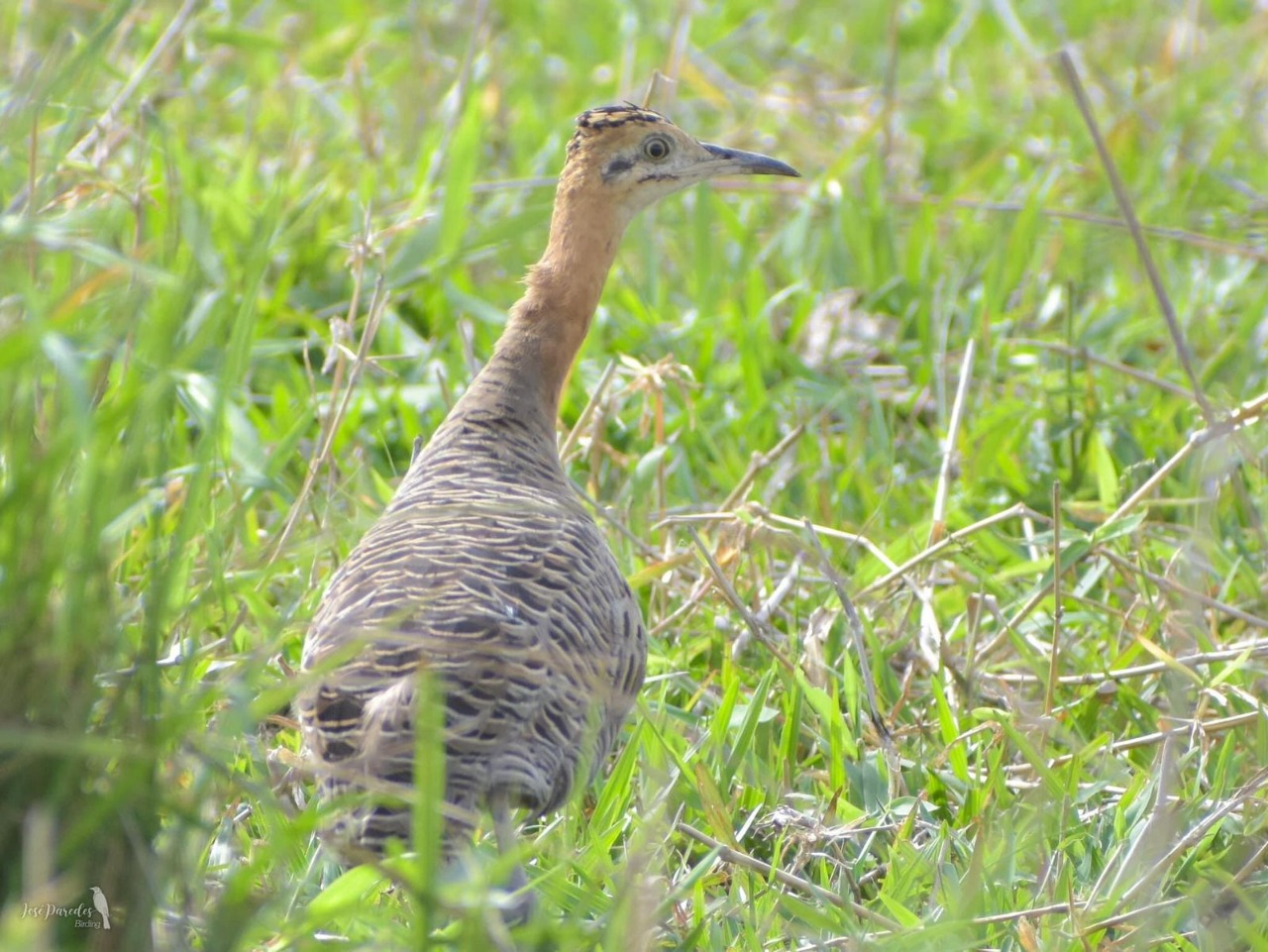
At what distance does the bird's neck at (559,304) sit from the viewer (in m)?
3.85

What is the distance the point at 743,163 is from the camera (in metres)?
4.21

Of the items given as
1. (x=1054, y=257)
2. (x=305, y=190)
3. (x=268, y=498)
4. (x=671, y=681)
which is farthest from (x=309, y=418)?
(x=1054, y=257)

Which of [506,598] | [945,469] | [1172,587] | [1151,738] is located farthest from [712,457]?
[506,598]

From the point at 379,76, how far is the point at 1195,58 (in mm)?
3829

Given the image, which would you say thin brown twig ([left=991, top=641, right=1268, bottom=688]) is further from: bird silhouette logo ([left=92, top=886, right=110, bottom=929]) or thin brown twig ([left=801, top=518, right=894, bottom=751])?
bird silhouette logo ([left=92, top=886, right=110, bottom=929])

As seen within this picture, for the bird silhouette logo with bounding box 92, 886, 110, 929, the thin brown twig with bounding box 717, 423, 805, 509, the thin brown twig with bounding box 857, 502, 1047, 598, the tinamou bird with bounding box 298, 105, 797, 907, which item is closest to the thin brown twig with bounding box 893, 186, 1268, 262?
the thin brown twig with bounding box 857, 502, 1047, 598

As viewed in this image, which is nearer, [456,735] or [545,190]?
[456,735]

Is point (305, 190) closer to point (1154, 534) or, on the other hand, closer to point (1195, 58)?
point (1154, 534)

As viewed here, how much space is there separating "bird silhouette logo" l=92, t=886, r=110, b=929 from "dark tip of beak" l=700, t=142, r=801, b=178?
8.72 feet

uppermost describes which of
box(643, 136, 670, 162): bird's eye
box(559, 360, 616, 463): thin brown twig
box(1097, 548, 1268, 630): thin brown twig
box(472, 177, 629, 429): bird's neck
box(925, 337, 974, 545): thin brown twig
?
box(643, 136, 670, 162): bird's eye

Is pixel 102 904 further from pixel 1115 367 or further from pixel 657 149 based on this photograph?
pixel 1115 367

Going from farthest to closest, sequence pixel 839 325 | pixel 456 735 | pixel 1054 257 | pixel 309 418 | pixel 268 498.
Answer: pixel 1054 257 → pixel 839 325 → pixel 268 498 → pixel 309 418 → pixel 456 735

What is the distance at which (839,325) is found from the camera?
5637 mm

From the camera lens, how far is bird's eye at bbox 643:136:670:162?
160 inches
